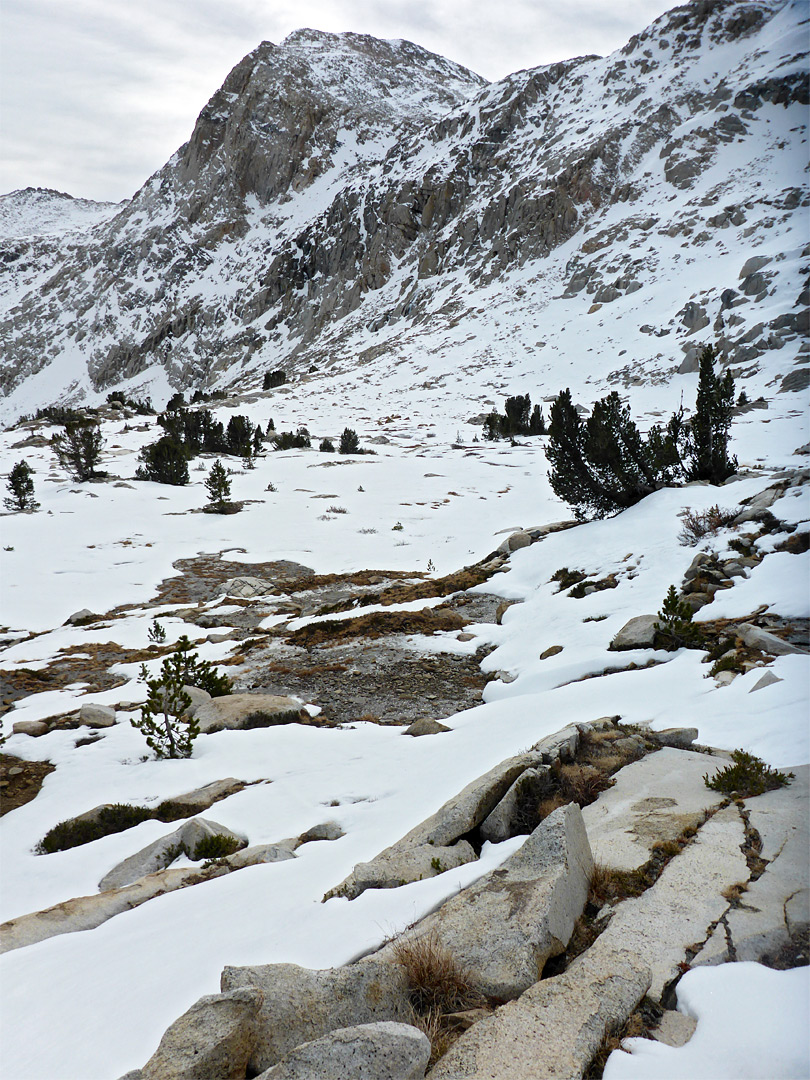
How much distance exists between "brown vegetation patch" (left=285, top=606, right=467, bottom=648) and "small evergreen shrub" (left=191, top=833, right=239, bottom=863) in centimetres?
478

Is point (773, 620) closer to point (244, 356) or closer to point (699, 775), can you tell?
point (699, 775)

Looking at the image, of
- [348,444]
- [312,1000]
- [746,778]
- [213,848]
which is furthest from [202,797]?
[348,444]

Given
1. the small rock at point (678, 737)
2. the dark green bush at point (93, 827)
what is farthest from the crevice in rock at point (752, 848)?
the dark green bush at point (93, 827)

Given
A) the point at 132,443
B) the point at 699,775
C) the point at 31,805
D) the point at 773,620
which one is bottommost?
the point at 31,805

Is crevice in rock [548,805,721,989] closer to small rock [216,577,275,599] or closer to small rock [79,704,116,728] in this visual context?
small rock [79,704,116,728]

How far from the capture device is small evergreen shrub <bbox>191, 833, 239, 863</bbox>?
3908 mm

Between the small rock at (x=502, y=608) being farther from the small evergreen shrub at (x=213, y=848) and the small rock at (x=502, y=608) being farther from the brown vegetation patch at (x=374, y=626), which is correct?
the small evergreen shrub at (x=213, y=848)

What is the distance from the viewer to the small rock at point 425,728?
5.75 meters

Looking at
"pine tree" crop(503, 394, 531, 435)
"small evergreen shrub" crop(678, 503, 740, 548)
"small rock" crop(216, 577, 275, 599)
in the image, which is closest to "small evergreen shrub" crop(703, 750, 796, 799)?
"small evergreen shrub" crop(678, 503, 740, 548)

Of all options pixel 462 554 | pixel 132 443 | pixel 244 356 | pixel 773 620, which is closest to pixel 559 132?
pixel 244 356

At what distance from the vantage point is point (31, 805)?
16.1ft

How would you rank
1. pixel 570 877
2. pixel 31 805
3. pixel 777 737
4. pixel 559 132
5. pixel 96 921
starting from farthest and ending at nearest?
pixel 559 132 < pixel 31 805 < pixel 777 737 < pixel 96 921 < pixel 570 877

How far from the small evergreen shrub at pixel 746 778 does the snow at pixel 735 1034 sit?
1.35m

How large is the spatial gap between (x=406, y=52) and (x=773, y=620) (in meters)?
165
